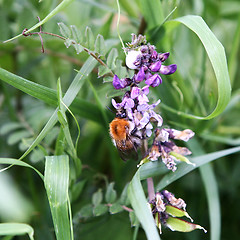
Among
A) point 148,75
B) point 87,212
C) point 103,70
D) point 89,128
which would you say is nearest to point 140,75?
point 148,75

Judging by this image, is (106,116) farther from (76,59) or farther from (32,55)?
(32,55)

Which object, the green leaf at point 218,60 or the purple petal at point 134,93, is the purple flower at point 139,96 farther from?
the green leaf at point 218,60

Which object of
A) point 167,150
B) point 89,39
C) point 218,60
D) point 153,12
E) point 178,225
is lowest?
point 178,225

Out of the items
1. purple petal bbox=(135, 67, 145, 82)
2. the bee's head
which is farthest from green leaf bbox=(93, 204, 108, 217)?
purple petal bbox=(135, 67, 145, 82)

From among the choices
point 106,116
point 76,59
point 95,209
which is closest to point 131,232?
point 95,209

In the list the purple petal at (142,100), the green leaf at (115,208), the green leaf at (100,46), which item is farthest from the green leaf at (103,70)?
the green leaf at (115,208)

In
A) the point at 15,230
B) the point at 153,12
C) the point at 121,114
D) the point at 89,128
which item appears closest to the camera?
the point at 15,230

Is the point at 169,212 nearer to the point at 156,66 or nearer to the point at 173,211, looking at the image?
the point at 173,211
